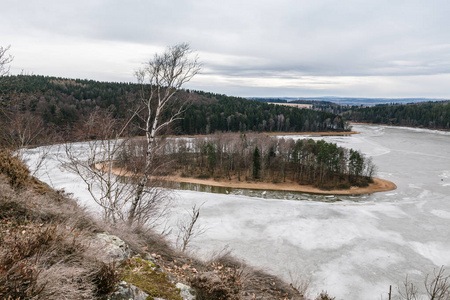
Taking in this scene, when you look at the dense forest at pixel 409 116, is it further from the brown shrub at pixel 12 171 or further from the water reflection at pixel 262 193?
the brown shrub at pixel 12 171

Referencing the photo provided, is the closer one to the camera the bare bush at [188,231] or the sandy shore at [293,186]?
the bare bush at [188,231]

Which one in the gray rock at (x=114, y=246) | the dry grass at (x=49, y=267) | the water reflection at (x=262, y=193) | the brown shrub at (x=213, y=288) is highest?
the dry grass at (x=49, y=267)

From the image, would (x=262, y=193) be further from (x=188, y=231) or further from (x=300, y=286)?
(x=300, y=286)

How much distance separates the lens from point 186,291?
4.31 meters

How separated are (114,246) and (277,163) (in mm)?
44084

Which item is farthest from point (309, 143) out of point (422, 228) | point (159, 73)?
point (159, 73)

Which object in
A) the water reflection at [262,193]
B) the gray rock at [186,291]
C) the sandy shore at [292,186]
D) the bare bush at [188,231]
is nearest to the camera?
the gray rock at [186,291]

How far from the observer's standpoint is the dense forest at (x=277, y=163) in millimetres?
41222

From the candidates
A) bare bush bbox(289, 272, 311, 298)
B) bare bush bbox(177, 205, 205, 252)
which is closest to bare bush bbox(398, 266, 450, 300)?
bare bush bbox(289, 272, 311, 298)

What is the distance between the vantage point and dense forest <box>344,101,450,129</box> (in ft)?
400

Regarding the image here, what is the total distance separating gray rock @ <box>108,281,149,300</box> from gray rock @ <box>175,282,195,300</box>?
2.43ft

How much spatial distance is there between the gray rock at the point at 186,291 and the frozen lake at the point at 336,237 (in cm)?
310

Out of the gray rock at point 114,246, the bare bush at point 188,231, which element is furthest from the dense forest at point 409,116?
the gray rock at point 114,246

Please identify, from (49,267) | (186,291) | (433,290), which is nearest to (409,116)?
(433,290)
